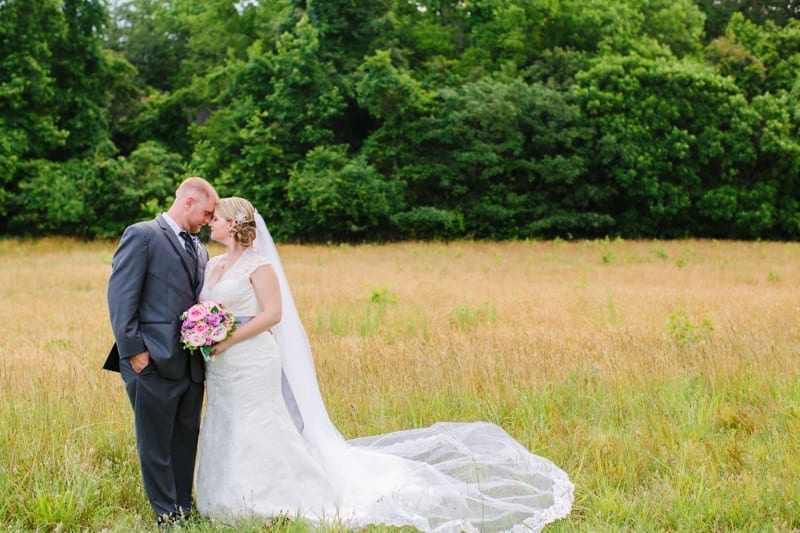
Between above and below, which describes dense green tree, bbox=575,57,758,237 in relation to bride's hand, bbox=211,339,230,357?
above

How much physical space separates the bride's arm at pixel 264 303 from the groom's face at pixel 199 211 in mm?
430

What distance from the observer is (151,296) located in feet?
13.9

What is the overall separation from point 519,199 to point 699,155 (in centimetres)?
795

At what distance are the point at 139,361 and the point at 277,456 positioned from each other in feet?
3.22

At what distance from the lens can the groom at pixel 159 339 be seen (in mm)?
4125

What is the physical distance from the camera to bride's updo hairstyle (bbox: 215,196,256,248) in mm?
4500

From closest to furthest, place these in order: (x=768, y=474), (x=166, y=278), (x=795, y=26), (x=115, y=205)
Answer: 1. (x=166, y=278)
2. (x=768, y=474)
3. (x=115, y=205)
4. (x=795, y=26)

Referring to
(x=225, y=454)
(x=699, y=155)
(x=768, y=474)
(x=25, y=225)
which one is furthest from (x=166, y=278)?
(x=699, y=155)

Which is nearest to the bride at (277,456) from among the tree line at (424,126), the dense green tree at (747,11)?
the tree line at (424,126)

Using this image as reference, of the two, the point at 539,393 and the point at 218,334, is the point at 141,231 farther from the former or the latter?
the point at 539,393

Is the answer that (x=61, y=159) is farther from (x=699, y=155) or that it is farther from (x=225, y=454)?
(x=225, y=454)

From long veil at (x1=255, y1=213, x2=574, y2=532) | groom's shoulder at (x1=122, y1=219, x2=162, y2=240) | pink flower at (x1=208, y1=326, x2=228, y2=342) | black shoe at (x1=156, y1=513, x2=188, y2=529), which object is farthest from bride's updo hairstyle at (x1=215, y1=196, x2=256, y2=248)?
black shoe at (x1=156, y1=513, x2=188, y2=529)

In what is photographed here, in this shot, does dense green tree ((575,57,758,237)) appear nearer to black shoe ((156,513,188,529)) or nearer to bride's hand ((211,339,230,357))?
bride's hand ((211,339,230,357))

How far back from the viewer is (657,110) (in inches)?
1240
